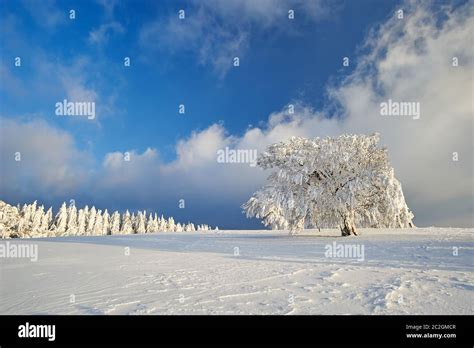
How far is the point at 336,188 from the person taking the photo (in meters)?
25.0

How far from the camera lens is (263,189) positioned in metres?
26.6

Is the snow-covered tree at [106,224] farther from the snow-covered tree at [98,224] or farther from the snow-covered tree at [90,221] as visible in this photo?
the snow-covered tree at [90,221]

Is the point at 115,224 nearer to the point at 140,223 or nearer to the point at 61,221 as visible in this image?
the point at 140,223

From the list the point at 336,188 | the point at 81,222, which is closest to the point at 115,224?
the point at 81,222

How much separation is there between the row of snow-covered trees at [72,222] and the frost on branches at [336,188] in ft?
240

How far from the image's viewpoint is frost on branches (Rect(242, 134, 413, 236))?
23.9 meters

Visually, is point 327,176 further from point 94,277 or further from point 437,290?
point 94,277
